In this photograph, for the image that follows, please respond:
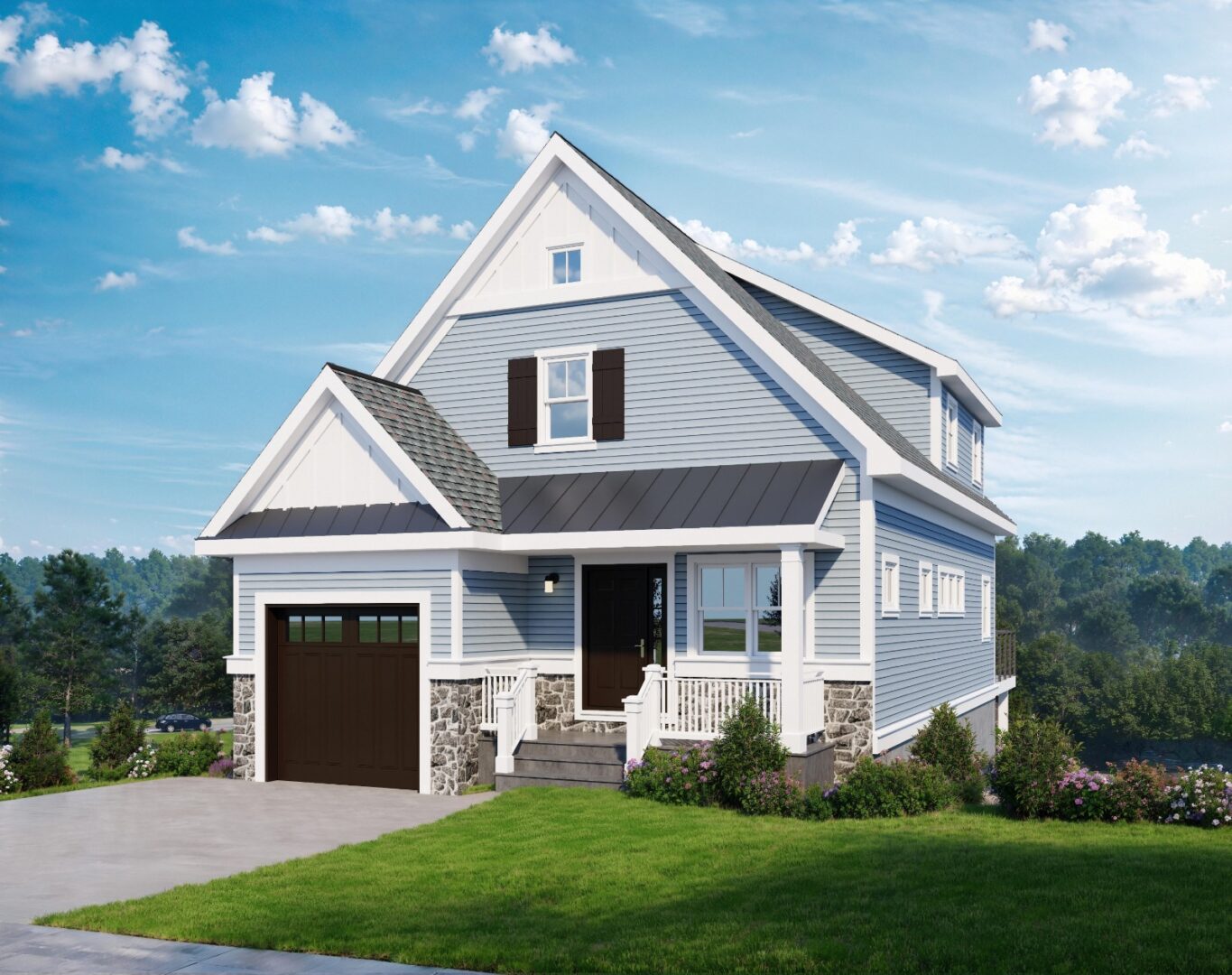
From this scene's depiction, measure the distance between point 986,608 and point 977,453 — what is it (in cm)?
382

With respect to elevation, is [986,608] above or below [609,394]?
below

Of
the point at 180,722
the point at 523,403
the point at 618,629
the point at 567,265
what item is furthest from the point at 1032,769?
the point at 180,722

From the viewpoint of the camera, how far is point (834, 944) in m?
8.59

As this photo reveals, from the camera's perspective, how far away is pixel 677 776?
601 inches

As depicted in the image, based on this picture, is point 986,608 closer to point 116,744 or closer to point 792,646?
point 792,646

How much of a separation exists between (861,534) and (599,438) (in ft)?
14.9

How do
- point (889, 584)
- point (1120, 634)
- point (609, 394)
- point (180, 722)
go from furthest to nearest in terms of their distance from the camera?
point (1120, 634) < point (180, 722) < point (609, 394) < point (889, 584)

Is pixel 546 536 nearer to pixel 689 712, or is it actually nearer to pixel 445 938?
pixel 689 712

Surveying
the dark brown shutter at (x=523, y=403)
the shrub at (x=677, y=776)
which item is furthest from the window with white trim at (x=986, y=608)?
the shrub at (x=677, y=776)

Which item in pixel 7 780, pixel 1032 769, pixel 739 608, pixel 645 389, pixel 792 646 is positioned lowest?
pixel 7 780

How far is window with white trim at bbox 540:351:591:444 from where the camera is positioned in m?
19.3

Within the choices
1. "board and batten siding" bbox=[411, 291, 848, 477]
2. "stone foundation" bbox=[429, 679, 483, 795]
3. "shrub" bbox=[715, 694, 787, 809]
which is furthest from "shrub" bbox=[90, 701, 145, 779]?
"shrub" bbox=[715, 694, 787, 809]

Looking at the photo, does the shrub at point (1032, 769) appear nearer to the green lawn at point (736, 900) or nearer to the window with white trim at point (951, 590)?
the green lawn at point (736, 900)

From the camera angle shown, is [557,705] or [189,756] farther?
[189,756]
